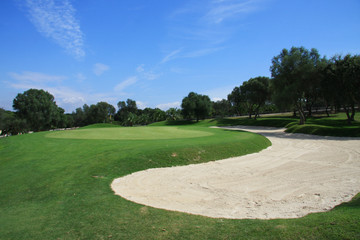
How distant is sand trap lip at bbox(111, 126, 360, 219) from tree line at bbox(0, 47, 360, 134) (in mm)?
23624

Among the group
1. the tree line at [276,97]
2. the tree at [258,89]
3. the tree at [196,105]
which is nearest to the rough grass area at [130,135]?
the tree line at [276,97]

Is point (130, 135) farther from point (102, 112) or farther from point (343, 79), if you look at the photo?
point (102, 112)

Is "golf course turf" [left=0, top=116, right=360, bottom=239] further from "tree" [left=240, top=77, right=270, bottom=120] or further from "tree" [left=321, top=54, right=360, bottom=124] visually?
"tree" [left=240, top=77, right=270, bottom=120]

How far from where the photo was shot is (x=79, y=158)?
1268cm

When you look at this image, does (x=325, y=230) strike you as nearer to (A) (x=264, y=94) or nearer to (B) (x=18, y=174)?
(B) (x=18, y=174)

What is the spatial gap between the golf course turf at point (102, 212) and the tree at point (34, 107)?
200 feet

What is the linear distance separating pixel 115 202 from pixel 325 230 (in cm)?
576

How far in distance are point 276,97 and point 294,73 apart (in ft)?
15.7

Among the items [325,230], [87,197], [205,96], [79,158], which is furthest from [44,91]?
[325,230]

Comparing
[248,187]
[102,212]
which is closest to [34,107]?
[102,212]

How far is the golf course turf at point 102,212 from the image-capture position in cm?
429

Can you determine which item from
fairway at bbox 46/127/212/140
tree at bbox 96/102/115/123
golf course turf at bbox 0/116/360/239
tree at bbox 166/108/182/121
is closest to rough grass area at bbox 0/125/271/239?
golf course turf at bbox 0/116/360/239

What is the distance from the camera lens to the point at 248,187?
872 centimetres

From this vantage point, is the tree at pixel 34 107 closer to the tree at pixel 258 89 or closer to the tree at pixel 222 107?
the tree at pixel 258 89
